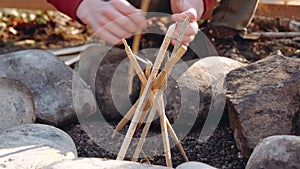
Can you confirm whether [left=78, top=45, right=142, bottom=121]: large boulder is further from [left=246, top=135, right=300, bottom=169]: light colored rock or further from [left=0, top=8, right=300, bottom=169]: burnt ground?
[left=246, top=135, right=300, bottom=169]: light colored rock

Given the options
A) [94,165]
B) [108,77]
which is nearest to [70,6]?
[108,77]

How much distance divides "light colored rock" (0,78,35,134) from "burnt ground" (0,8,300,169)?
18 cm

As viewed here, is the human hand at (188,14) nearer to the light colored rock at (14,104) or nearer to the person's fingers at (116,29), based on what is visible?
the person's fingers at (116,29)

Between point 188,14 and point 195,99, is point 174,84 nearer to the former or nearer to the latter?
point 195,99

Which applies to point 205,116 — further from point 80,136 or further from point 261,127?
point 80,136

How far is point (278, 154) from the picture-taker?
1.48 metres

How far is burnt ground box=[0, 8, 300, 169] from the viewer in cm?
180

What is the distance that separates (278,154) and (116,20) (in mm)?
532

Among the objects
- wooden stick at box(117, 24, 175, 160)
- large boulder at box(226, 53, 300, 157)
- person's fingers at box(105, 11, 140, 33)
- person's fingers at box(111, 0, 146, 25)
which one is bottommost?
large boulder at box(226, 53, 300, 157)

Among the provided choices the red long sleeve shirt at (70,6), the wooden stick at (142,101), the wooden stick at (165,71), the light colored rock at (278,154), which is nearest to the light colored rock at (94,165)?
the wooden stick at (142,101)

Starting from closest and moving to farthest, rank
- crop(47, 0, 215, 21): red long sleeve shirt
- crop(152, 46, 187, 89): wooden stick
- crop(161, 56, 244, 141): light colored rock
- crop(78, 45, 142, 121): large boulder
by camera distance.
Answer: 1. crop(152, 46, 187, 89): wooden stick
2. crop(47, 0, 215, 21): red long sleeve shirt
3. crop(161, 56, 244, 141): light colored rock
4. crop(78, 45, 142, 121): large boulder

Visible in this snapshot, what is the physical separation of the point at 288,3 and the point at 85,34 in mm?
1193

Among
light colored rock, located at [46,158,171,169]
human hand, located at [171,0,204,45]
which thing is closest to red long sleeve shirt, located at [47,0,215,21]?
human hand, located at [171,0,204,45]

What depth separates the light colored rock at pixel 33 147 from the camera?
1411 millimetres
